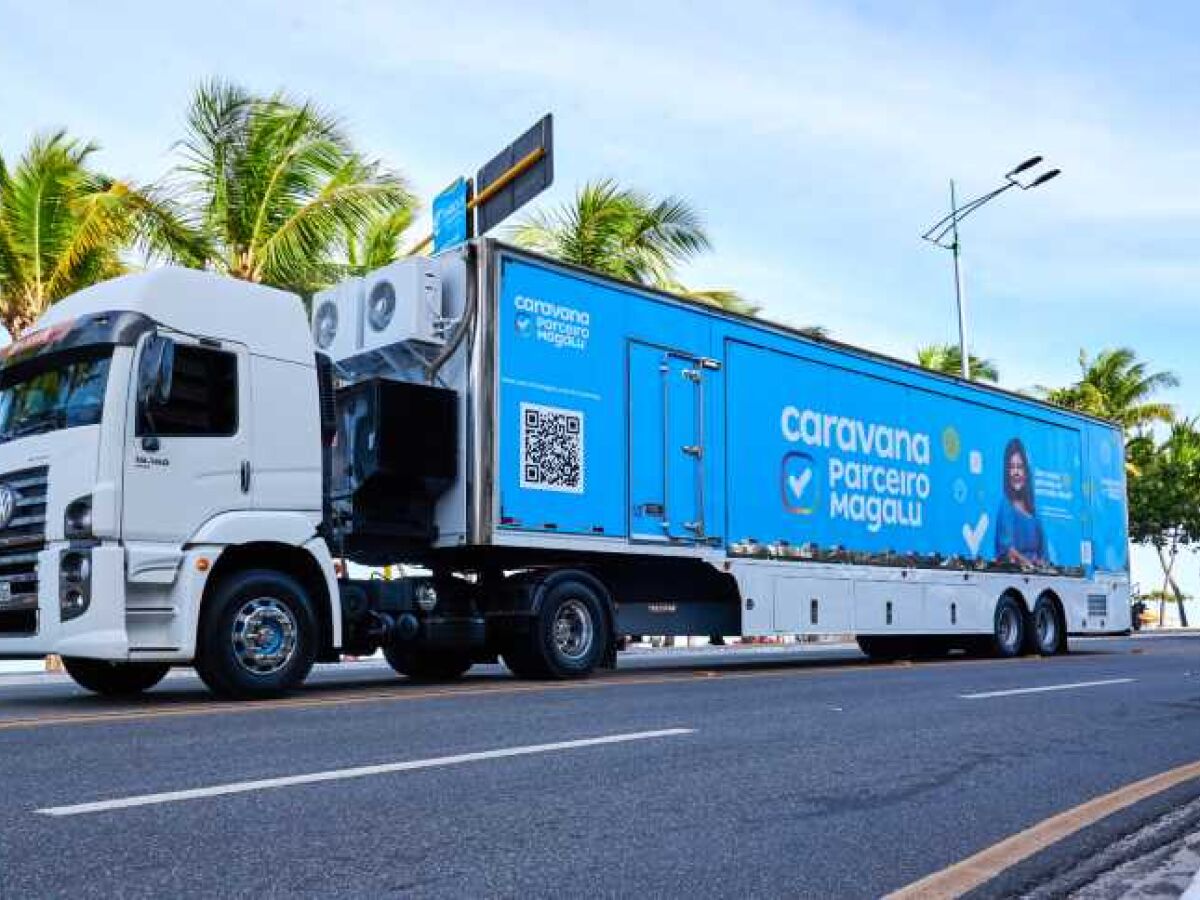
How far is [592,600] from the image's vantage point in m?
11.6

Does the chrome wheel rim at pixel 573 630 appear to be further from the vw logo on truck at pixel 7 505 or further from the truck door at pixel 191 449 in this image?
the vw logo on truck at pixel 7 505

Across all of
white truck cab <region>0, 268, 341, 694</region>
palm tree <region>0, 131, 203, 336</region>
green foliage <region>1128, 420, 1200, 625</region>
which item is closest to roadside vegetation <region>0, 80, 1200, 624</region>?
palm tree <region>0, 131, 203, 336</region>

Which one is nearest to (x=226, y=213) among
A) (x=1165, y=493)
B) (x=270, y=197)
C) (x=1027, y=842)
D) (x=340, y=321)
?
(x=270, y=197)

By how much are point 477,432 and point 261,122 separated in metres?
11.5

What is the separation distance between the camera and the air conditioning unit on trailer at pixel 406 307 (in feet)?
35.6

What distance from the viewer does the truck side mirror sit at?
28.5 feet

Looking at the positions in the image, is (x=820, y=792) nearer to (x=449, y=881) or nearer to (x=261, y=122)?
(x=449, y=881)

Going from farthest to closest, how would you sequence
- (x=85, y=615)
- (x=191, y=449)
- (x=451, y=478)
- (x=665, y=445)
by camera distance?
(x=665, y=445), (x=451, y=478), (x=191, y=449), (x=85, y=615)

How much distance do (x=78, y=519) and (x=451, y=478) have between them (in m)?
3.13

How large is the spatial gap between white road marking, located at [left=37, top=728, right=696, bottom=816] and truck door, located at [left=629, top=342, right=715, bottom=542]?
4564 millimetres

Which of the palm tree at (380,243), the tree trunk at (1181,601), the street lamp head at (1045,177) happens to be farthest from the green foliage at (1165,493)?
the palm tree at (380,243)

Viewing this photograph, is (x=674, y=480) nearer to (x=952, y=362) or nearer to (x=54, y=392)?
(x=54, y=392)

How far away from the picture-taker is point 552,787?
18.4 ft

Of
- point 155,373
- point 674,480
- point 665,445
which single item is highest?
point 155,373
